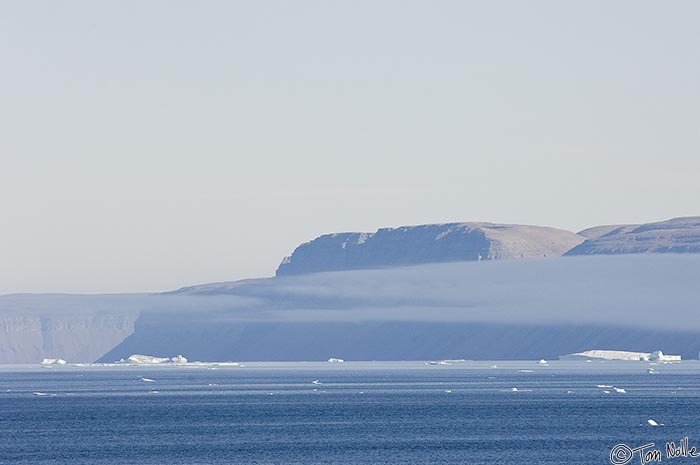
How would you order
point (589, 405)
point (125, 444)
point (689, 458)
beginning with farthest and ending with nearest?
point (589, 405) < point (125, 444) < point (689, 458)

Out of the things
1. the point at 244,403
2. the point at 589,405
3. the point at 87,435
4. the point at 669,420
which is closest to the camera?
the point at 87,435

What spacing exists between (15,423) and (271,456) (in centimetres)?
4989

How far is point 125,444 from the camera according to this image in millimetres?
125188

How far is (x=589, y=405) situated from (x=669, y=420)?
98.7 feet

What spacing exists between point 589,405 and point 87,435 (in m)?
66.0

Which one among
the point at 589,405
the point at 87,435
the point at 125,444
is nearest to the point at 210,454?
the point at 125,444

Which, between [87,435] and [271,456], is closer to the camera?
[271,456]

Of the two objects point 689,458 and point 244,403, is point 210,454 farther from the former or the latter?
point 244,403

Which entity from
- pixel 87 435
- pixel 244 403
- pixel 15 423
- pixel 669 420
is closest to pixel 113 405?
pixel 244 403

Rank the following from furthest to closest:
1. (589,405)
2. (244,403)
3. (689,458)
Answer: (244,403) → (589,405) → (689,458)

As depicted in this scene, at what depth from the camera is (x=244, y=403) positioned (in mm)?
191000

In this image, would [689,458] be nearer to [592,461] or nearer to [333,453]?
[592,461]

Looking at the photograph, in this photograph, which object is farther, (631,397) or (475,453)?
(631,397)

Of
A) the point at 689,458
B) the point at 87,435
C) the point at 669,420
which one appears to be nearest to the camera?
the point at 689,458
